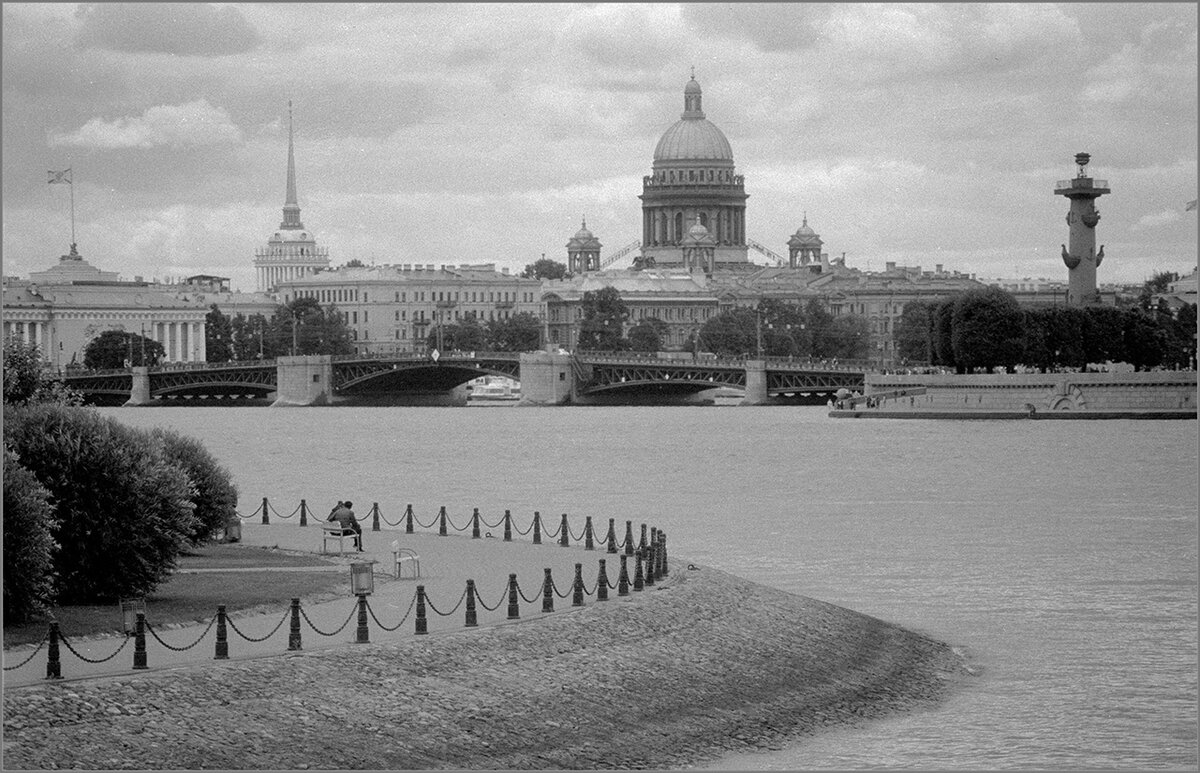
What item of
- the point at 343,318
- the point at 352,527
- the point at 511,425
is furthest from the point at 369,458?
the point at 343,318

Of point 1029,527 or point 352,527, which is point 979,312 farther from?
point 352,527

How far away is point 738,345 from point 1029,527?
110m

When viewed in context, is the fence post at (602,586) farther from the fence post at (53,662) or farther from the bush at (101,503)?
the fence post at (53,662)

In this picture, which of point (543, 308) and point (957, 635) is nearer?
point (957, 635)

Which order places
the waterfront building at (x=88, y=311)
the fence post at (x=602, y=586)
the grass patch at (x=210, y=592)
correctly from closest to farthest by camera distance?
the grass patch at (x=210, y=592)
the fence post at (x=602, y=586)
the waterfront building at (x=88, y=311)

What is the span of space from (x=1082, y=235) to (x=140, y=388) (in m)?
48.4

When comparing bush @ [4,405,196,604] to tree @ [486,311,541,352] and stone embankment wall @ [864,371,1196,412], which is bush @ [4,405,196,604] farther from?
tree @ [486,311,541,352]

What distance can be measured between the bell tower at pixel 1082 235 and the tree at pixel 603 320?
58.3m

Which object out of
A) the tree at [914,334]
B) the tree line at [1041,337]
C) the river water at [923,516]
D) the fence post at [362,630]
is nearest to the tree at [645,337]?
the tree at [914,334]

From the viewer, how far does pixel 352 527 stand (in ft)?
101

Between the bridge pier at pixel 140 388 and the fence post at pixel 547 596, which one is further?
the bridge pier at pixel 140 388

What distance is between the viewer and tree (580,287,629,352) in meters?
175

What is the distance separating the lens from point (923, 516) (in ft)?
171

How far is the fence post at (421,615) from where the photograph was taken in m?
22.2
